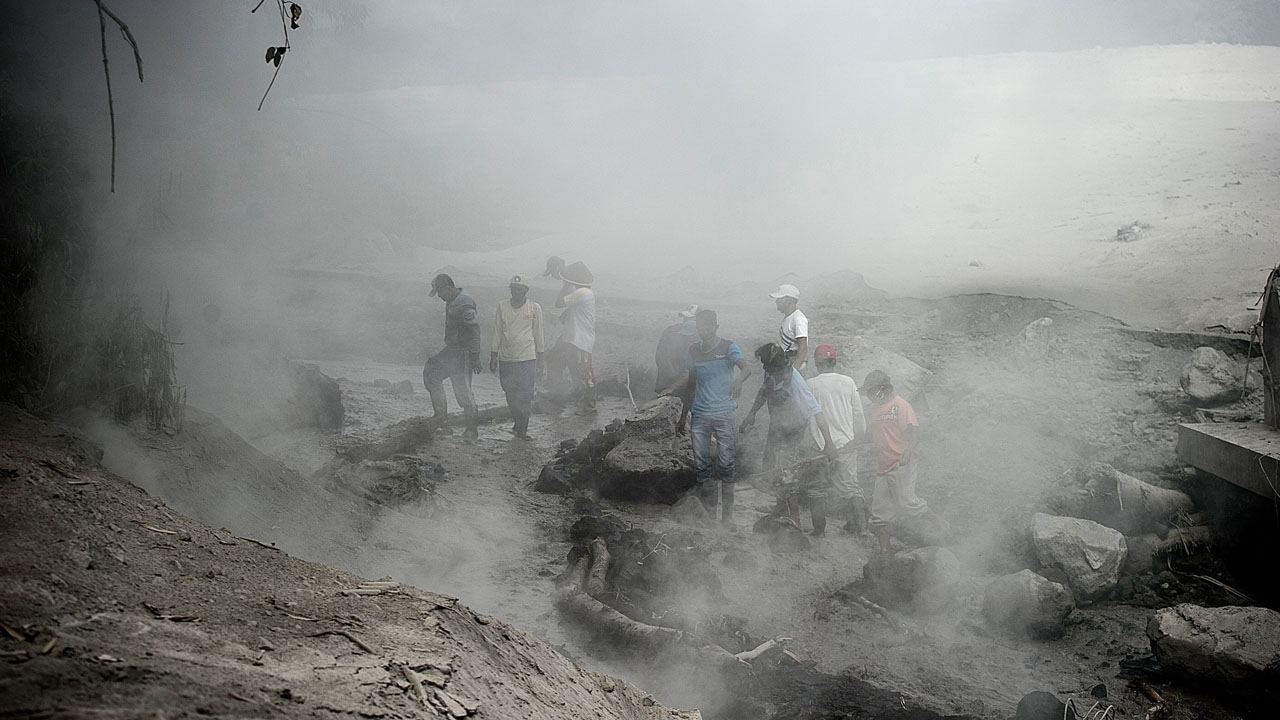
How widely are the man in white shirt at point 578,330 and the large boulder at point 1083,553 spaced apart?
17.7 feet

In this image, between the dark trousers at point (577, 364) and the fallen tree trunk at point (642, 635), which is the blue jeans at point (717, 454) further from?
the dark trousers at point (577, 364)

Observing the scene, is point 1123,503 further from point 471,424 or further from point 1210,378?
point 471,424

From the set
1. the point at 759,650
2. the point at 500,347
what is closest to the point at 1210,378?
the point at 759,650

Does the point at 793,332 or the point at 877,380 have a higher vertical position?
the point at 793,332

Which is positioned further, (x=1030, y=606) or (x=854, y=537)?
(x=854, y=537)

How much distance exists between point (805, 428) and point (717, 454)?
3.46ft

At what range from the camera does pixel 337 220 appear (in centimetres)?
2022

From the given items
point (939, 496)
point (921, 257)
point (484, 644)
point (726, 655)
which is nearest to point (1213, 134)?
point (921, 257)

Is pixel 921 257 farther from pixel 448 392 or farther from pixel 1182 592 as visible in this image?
pixel 1182 592

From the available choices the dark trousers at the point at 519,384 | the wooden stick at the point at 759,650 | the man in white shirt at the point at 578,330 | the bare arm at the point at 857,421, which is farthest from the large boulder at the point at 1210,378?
the dark trousers at the point at 519,384

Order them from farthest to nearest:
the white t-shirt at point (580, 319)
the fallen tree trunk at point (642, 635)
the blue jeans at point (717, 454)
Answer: the white t-shirt at point (580, 319) < the blue jeans at point (717, 454) < the fallen tree trunk at point (642, 635)

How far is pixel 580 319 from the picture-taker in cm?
924

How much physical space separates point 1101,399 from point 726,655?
20.7ft

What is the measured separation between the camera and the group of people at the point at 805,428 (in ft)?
20.0
